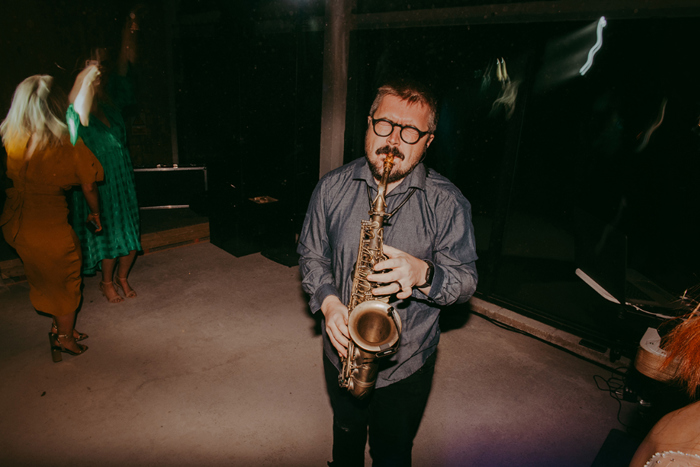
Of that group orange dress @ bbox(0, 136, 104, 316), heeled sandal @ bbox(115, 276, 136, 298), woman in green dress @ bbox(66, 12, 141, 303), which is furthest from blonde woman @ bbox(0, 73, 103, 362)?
heeled sandal @ bbox(115, 276, 136, 298)

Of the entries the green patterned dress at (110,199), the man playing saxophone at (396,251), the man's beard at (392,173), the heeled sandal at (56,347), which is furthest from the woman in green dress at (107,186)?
the man's beard at (392,173)

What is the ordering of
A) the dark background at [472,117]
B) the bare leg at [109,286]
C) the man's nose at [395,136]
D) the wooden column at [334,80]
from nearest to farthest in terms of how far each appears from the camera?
the man's nose at [395,136]
the dark background at [472,117]
the bare leg at [109,286]
the wooden column at [334,80]

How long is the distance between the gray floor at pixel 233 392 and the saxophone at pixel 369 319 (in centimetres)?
118

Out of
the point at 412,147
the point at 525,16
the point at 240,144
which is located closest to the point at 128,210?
the point at 240,144

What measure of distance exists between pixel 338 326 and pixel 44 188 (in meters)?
2.58

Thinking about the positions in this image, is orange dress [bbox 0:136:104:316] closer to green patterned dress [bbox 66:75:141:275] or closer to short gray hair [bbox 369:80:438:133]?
green patterned dress [bbox 66:75:141:275]

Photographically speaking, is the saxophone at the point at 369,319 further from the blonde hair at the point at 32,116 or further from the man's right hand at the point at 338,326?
the blonde hair at the point at 32,116

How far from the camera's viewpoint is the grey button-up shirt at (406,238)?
1.80 metres

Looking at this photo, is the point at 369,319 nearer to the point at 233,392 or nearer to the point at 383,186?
the point at 383,186

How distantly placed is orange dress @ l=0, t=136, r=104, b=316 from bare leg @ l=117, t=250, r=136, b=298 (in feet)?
3.53

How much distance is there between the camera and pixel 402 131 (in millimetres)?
1757

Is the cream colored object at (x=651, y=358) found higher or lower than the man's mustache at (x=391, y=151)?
lower

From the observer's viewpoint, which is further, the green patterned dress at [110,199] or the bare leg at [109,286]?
the bare leg at [109,286]

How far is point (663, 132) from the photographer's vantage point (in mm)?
3406
